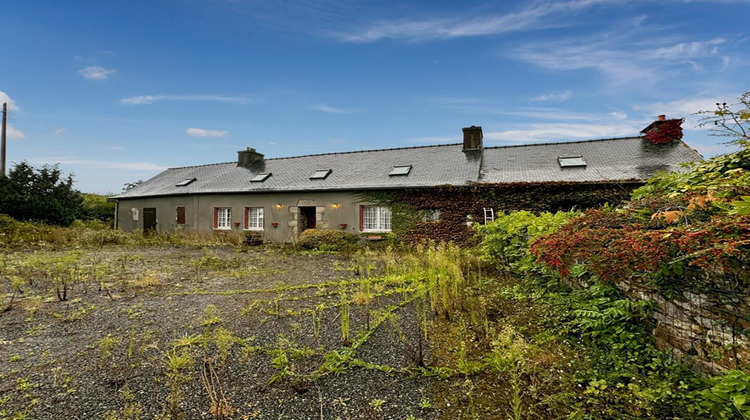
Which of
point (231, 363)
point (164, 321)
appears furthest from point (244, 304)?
point (231, 363)

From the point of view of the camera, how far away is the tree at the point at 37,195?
54.1 feet

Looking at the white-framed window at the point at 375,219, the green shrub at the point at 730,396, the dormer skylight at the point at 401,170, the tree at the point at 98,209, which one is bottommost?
the green shrub at the point at 730,396

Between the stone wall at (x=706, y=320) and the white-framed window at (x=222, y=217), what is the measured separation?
1678 centimetres

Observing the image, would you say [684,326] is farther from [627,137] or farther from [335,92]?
[335,92]

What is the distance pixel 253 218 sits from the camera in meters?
15.8

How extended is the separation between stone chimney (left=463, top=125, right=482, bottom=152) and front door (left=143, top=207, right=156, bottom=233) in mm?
17908

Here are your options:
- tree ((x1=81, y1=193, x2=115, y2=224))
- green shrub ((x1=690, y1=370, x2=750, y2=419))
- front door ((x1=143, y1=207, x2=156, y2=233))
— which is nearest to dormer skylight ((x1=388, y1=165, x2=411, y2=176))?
green shrub ((x1=690, y1=370, x2=750, y2=419))

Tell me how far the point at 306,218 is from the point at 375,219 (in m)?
3.65

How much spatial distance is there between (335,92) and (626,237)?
16.2m

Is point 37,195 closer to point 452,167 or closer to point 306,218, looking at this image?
point 306,218

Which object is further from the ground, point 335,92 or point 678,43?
point 335,92

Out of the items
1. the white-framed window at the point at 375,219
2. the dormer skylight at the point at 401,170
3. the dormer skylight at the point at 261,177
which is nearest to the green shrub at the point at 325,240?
the white-framed window at the point at 375,219

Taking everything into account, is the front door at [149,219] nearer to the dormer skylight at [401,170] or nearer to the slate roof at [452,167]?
the slate roof at [452,167]

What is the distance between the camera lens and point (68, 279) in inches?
273
